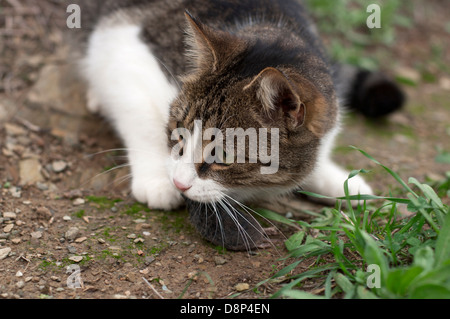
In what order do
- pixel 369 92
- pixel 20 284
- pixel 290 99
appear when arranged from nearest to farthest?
pixel 20 284 < pixel 290 99 < pixel 369 92

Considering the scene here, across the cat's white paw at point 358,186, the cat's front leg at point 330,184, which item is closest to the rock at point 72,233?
the cat's front leg at point 330,184

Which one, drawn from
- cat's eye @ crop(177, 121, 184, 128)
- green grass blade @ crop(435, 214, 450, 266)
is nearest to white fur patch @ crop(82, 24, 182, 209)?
cat's eye @ crop(177, 121, 184, 128)

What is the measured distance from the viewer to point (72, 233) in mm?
2334

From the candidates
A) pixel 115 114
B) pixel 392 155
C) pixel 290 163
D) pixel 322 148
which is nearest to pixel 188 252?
pixel 290 163

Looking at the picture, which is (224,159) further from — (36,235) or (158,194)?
(36,235)

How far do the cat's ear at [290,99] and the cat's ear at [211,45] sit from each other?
282 millimetres

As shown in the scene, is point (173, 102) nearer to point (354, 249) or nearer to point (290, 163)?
point (290, 163)

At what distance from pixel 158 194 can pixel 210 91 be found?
70 centimetres

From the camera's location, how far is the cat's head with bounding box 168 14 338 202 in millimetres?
2135

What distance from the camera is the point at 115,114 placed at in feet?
10.1

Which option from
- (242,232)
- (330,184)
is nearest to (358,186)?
(330,184)
